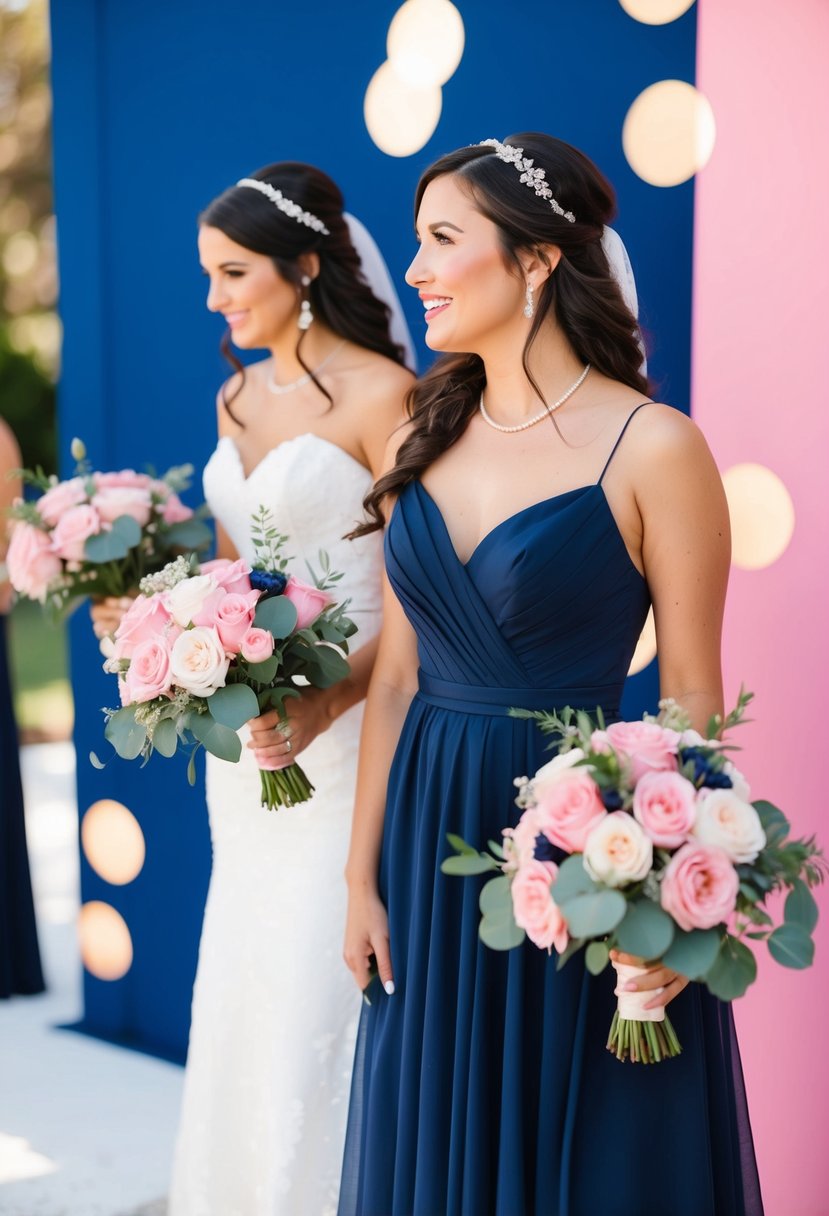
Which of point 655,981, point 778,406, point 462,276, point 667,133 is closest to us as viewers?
point 655,981

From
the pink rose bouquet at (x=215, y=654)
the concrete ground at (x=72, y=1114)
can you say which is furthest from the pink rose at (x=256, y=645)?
the concrete ground at (x=72, y=1114)

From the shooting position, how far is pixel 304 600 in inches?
104

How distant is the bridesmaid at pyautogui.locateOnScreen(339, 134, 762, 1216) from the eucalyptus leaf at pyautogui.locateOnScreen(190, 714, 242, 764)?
1.07ft

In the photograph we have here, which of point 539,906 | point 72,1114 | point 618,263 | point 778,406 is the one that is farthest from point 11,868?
point 539,906

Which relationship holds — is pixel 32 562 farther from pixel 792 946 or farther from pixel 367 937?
pixel 792 946

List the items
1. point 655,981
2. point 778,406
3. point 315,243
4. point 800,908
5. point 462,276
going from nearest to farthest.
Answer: point 800,908
point 655,981
point 462,276
point 778,406
point 315,243

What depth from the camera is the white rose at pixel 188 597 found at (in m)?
2.51

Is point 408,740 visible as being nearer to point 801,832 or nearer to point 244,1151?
point 801,832

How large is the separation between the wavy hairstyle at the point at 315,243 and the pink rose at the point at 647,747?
5.79 feet

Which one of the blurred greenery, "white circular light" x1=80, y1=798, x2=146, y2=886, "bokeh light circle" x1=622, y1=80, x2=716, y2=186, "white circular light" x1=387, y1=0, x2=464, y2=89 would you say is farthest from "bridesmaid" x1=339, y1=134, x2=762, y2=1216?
the blurred greenery

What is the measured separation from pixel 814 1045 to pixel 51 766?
695 cm

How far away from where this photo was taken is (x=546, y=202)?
7.98 ft

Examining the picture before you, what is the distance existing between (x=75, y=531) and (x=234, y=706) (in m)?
1.24

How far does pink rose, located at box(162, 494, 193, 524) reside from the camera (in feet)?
12.1
